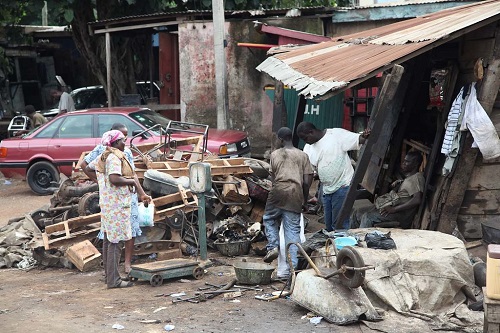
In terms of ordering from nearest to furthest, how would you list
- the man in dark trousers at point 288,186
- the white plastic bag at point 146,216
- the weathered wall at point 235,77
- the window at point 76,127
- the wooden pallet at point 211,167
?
the man in dark trousers at point 288,186, the white plastic bag at point 146,216, the wooden pallet at point 211,167, the window at point 76,127, the weathered wall at point 235,77

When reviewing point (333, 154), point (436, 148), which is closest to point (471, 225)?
point (436, 148)

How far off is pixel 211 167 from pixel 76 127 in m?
5.36

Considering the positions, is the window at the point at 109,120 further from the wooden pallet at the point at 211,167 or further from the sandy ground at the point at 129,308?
the sandy ground at the point at 129,308

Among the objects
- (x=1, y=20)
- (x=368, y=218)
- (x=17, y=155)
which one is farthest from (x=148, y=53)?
(x=368, y=218)

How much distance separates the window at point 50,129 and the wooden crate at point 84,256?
6099 mm

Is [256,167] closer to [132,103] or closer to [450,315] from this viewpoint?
[450,315]

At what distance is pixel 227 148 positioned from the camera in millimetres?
13805

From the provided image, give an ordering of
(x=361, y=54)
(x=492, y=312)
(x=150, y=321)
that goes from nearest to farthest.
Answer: (x=492, y=312) < (x=150, y=321) < (x=361, y=54)

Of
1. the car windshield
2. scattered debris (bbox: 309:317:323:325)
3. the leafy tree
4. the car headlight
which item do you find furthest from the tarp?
the leafy tree

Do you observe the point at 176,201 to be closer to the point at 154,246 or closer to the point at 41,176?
the point at 154,246

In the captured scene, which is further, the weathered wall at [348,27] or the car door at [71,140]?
the weathered wall at [348,27]

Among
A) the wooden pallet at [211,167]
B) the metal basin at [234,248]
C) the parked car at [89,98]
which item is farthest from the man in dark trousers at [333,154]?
the parked car at [89,98]

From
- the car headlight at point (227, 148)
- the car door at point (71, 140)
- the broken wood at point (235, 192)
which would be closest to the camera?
the broken wood at point (235, 192)

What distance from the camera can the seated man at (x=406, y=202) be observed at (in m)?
9.23
